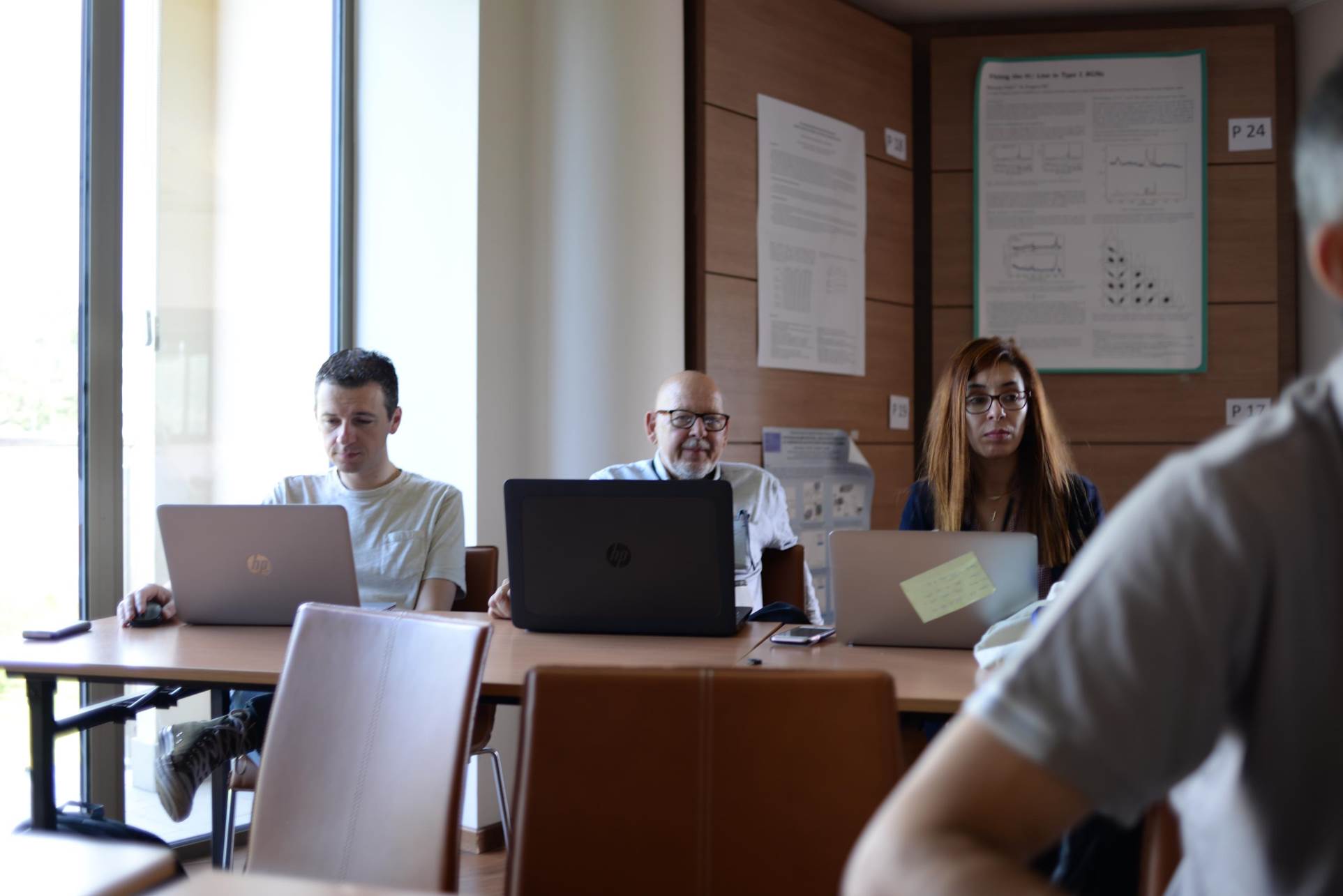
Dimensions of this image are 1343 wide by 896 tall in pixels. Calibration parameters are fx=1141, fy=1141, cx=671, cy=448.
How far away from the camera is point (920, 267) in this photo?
468 cm

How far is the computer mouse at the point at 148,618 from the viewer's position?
101 inches

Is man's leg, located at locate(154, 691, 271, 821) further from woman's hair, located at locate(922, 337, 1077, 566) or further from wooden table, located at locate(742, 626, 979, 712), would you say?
woman's hair, located at locate(922, 337, 1077, 566)


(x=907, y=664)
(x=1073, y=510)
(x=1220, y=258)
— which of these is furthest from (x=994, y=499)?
(x=1220, y=258)

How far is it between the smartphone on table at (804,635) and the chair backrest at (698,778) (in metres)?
0.99

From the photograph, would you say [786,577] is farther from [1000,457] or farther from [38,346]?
[38,346]

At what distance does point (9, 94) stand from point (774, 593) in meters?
2.39

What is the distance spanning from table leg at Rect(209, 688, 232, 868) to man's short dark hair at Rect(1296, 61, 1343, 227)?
250 cm

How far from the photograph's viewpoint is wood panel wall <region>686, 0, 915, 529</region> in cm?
380

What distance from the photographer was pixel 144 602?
2580 millimetres

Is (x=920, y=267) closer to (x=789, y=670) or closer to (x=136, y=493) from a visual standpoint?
(x=136, y=493)

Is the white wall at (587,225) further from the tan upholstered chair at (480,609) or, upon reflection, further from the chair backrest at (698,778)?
the chair backrest at (698,778)

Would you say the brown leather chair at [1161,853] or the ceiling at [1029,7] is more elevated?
the ceiling at [1029,7]

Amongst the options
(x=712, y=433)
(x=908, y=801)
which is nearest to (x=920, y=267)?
(x=712, y=433)

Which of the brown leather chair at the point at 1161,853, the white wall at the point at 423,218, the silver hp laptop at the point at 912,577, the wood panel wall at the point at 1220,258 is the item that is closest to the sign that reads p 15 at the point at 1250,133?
the wood panel wall at the point at 1220,258
